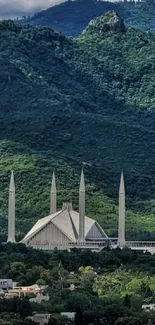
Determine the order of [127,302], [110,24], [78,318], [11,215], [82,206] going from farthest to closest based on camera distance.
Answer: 1. [110,24]
2. [11,215]
3. [82,206]
4. [127,302]
5. [78,318]

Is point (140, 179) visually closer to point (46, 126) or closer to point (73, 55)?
point (46, 126)

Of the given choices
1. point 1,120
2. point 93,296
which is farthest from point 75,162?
point 93,296

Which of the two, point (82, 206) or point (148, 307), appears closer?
point (148, 307)

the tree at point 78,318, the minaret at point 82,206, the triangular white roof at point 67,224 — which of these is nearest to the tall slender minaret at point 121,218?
the minaret at point 82,206

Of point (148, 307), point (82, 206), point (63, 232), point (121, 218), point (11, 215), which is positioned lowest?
point (148, 307)

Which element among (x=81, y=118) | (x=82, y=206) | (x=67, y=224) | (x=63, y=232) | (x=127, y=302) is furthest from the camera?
(x=81, y=118)

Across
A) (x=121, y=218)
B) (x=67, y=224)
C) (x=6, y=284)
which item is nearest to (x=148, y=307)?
(x=6, y=284)

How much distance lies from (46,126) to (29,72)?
527 inches

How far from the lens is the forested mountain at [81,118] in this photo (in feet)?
359

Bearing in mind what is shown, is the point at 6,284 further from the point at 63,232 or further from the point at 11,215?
the point at 63,232

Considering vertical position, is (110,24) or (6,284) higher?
(110,24)

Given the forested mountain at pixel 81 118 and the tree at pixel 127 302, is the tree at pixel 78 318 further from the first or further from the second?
the forested mountain at pixel 81 118

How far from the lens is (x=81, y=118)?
411ft

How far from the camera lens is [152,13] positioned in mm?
195000
